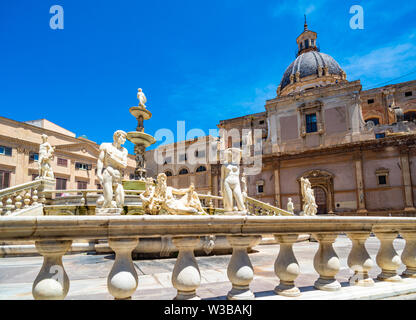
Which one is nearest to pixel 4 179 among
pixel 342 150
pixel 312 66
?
pixel 342 150

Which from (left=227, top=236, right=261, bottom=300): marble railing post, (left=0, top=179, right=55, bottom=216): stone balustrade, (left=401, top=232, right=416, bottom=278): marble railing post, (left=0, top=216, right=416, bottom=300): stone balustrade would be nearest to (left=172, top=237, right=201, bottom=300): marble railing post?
(left=0, top=216, right=416, bottom=300): stone balustrade

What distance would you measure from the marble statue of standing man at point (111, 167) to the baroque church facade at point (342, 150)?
2263 cm

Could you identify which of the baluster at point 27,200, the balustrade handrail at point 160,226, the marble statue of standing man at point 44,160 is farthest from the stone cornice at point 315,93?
the balustrade handrail at point 160,226

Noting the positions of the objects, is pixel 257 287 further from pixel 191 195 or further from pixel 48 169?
pixel 48 169

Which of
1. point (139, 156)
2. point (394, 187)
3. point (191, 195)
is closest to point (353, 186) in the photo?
point (394, 187)

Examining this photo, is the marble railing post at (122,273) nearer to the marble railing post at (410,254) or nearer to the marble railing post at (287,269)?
the marble railing post at (287,269)

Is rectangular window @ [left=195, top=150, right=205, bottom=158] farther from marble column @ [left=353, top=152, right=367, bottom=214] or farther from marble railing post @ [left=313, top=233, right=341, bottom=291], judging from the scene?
marble railing post @ [left=313, top=233, right=341, bottom=291]

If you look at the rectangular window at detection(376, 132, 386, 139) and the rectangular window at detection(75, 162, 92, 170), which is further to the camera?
the rectangular window at detection(75, 162, 92, 170)

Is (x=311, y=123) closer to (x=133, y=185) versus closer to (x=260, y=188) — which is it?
(x=260, y=188)

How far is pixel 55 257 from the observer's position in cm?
193

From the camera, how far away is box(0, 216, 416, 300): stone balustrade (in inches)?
74.5

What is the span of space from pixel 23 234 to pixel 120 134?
6277 millimetres

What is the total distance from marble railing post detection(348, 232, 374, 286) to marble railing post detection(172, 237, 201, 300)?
1.79 m
